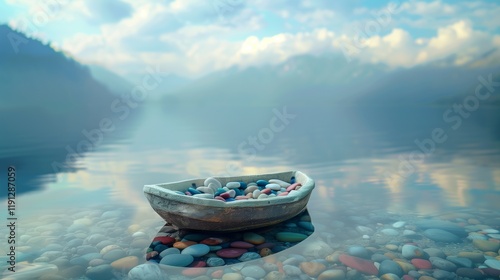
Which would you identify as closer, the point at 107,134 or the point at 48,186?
the point at 48,186

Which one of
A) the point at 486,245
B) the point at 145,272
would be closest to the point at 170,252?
the point at 145,272

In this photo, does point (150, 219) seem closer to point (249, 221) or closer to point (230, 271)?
point (249, 221)

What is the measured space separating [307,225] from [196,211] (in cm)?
207

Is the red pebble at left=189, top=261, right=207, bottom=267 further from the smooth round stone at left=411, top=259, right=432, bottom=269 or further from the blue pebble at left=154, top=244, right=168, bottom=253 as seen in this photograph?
the smooth round stone at left=411, top=259, right=432, bottom=269

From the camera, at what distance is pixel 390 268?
485cm

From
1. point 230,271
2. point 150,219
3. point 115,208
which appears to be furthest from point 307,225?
point 115,208

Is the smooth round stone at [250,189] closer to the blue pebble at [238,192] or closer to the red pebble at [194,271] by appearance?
the blue pebble at [238,192]

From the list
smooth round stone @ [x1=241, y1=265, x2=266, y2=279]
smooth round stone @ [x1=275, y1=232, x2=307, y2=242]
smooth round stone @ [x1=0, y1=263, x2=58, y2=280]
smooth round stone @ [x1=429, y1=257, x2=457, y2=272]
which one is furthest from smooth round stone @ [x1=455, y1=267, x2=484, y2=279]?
smooth round stone @ [x1=0, y1=263, x2=58, y2=280]

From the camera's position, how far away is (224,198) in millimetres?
6316

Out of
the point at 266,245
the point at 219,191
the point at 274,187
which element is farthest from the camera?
the point at 274,187

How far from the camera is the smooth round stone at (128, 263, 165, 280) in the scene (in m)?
4.76

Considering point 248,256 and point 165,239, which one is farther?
point 165,239

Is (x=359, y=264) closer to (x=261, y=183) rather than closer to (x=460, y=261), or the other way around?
(x=460, y=261)

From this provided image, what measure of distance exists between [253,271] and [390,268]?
5.50ft
